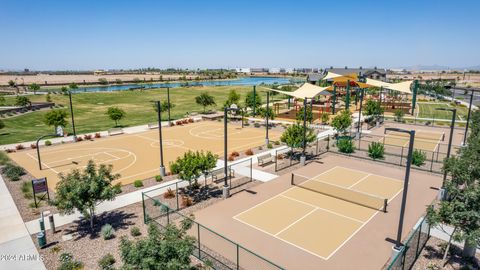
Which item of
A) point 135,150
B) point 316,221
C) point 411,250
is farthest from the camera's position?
point 135,150

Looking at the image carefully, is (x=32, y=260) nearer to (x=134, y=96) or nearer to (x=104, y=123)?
(x=104, y=123)

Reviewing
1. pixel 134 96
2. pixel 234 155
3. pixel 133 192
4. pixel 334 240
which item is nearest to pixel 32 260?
pixel 133 192

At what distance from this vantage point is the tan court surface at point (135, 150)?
88.0 feet

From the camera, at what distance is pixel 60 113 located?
130ft

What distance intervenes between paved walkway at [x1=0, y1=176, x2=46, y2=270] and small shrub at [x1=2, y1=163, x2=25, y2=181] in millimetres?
5233

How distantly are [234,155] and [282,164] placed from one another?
5031 mm

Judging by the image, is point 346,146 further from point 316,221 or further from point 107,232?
point 107,232

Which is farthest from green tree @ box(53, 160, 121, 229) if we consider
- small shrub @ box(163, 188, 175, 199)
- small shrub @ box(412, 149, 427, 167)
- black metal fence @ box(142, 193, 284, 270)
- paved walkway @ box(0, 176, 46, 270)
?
small shrub @ box(412, 149, 427, 167)

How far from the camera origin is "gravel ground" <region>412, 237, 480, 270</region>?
13.0m

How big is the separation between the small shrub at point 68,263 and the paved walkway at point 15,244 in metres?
0.84

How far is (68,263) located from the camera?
12.8 metres

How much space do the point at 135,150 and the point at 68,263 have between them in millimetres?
20979

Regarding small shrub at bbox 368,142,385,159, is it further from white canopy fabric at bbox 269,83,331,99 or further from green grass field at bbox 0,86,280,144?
green grass field at bbox 0,86,280,144

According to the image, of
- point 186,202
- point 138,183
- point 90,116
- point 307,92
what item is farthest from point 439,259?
point 90,116
